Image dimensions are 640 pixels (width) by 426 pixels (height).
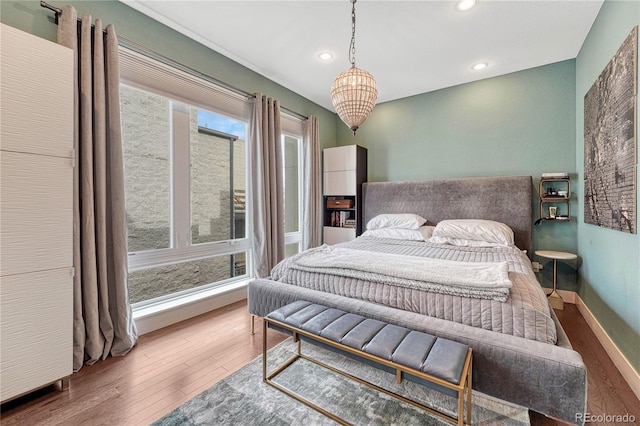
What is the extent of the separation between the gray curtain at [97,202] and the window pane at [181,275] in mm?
449

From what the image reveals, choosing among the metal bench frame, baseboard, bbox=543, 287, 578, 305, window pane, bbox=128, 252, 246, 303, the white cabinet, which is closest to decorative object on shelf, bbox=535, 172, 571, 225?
baseboard, bbox=543, 287, 578, 305

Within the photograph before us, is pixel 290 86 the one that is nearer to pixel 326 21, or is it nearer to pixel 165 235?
pixel 326 21

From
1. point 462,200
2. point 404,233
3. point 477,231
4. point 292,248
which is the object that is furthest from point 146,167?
point 462,200

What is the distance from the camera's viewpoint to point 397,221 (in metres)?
3.53

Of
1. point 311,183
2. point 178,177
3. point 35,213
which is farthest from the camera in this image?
point 311,183

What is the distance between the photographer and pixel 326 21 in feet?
7.53

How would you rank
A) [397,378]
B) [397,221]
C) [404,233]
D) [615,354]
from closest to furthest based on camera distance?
[397,378] < [615,354] < [404,233] < [397,221]

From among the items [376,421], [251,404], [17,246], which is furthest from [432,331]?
[17,246]

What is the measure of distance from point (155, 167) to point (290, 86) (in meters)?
2.03

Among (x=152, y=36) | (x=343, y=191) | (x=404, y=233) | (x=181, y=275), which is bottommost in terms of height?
(x=181, y=275)

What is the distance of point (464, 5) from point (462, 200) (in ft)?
6.79

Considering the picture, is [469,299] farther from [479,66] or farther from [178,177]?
[479,66]

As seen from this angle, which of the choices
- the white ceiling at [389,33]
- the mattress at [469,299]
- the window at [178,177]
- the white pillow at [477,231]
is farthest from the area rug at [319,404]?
the white ceiling at [389,33]

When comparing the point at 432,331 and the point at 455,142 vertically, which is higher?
the point at 455,142
